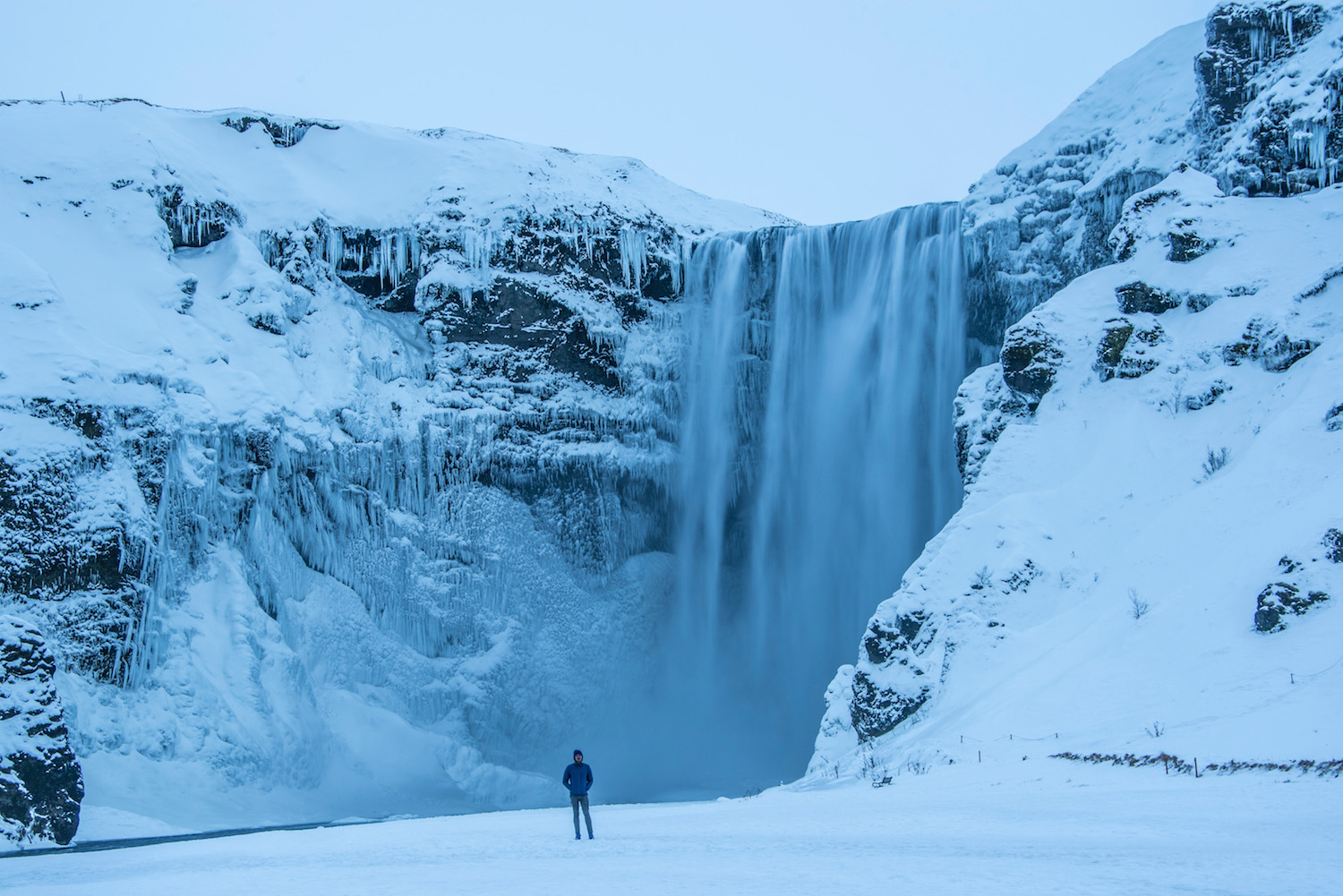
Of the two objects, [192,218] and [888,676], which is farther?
[192,218]

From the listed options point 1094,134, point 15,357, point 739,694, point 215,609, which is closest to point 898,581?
point 739,694

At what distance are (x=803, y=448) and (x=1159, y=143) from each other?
965 cm

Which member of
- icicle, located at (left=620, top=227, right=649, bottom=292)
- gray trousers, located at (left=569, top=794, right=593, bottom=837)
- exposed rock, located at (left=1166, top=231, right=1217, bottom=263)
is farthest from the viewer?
icicle, located at (left=620, top=227, right=649, bottom=292)

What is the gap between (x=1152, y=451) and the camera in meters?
15.3

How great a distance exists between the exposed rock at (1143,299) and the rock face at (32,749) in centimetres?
1711

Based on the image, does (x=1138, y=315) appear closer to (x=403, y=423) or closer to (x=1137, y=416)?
(x=1137, y=416)

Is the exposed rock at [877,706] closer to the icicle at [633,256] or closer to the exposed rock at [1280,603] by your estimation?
the exposed rock at [1280,603]

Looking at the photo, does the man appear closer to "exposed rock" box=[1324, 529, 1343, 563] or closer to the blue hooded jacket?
the blue hooded jacket

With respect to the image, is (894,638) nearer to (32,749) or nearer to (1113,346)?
(1113,346)

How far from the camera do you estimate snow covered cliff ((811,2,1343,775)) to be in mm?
10523

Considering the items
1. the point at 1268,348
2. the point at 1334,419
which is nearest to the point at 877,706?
the point at 1334,419

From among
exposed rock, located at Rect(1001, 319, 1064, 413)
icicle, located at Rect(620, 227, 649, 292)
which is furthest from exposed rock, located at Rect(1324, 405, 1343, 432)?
icicle, located at Rect(620, 227, 649, 292)

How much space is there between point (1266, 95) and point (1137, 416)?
6683 millimetres

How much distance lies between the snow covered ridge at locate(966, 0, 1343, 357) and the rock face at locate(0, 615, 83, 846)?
18.1 m
